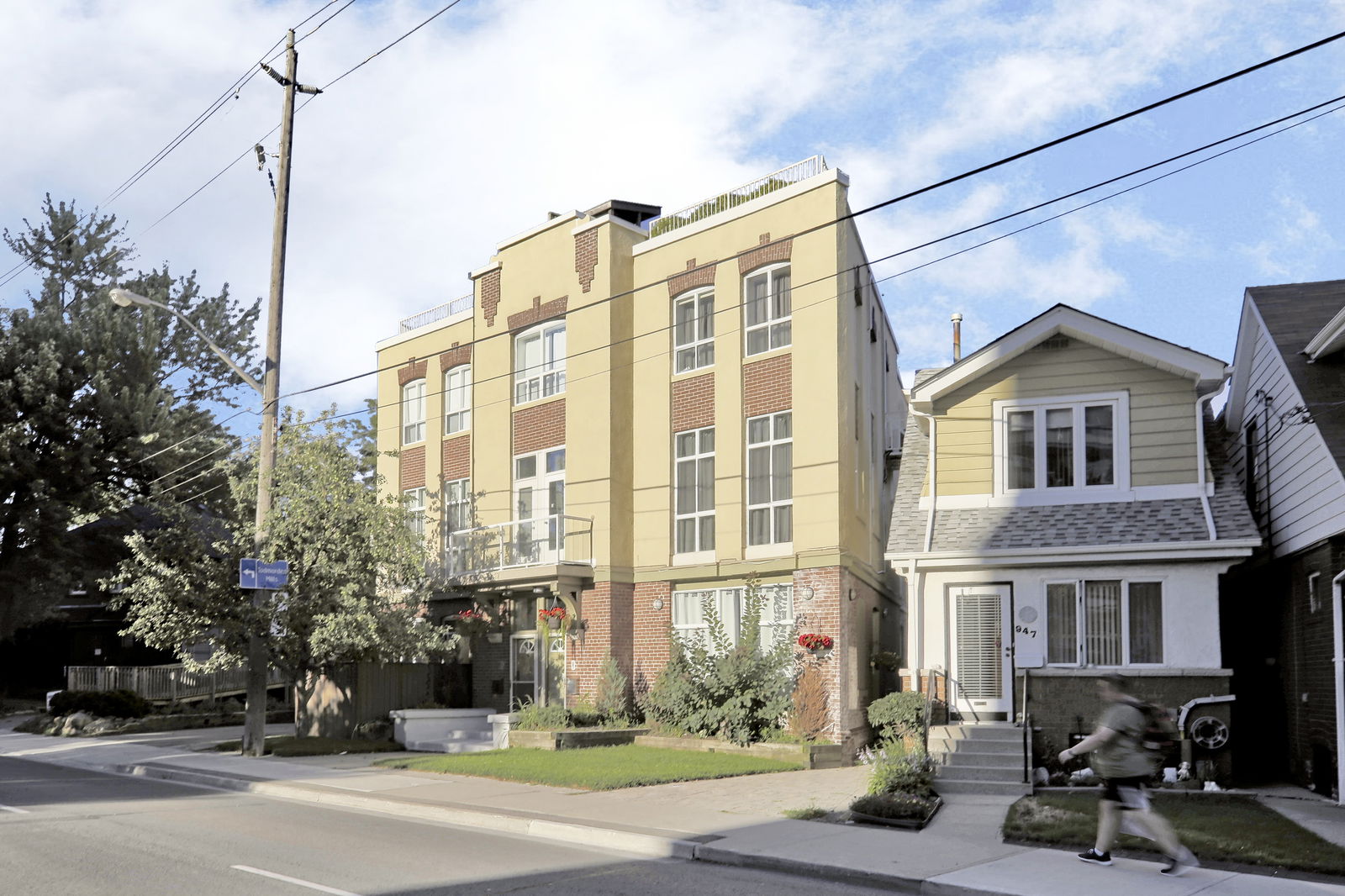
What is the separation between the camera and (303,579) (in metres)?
22.5

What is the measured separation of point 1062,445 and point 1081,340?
5.56ft

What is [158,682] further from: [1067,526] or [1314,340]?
[1314,340]

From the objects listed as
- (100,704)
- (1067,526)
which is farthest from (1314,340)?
(100,704)

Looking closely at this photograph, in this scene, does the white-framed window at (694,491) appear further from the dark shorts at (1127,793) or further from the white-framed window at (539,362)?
the dark shorts at (1127,793)

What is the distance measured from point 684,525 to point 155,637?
10.3 metres

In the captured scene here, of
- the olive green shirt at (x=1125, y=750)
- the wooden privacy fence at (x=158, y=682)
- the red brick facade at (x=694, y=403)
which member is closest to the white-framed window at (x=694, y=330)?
the red brick facade at (x=694, y=403)

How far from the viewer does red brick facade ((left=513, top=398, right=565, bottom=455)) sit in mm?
26125

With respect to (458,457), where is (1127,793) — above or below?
below

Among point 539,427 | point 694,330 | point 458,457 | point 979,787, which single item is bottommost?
point 979,787

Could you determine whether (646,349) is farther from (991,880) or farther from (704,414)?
(991,880)

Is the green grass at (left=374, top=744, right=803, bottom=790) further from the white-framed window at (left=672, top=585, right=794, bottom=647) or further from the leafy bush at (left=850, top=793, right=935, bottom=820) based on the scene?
the leafy bush at (left=850, top=793, right=935, bottom=820)

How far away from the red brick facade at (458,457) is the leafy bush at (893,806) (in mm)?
16957

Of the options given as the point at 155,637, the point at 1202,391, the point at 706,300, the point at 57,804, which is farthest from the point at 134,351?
the point at 1202,391

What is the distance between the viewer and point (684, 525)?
24156 millimetres
